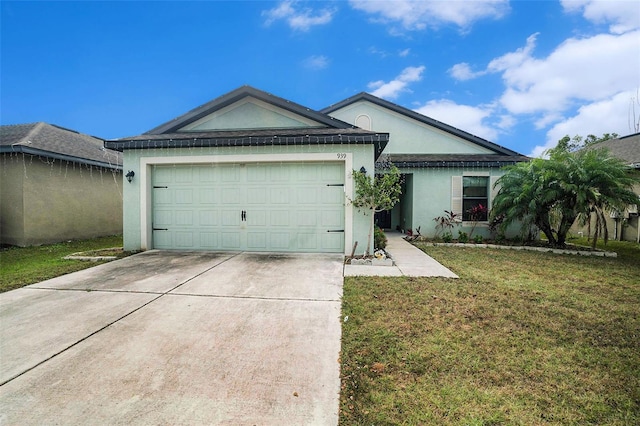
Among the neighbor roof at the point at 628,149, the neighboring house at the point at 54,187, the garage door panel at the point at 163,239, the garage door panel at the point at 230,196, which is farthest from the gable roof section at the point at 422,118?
the neighboring house at the point at 54,187

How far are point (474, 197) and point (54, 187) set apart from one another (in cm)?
1492

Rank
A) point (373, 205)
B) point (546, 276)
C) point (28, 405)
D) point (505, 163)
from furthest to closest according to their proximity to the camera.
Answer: point (505, 163), point (373, 205), point (546, 276), point (28, 405)

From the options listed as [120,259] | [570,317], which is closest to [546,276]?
[570,317]

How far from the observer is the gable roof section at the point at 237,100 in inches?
315

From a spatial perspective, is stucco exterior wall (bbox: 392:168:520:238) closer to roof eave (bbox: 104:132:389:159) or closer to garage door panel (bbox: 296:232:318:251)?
roof eave (bbox: 104:132:389:159)

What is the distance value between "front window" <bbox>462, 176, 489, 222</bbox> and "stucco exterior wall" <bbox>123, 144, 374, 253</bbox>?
5.62 meters

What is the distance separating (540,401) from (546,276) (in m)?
4.64

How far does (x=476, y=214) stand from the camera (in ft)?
35.3

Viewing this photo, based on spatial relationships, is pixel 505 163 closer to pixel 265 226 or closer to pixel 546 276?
pixel 546 276

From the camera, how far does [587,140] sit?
25.6 metres

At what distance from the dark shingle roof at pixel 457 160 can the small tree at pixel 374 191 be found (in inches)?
181

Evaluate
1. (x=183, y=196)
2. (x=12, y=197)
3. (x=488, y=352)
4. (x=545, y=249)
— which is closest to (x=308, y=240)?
(x=183, y=196)

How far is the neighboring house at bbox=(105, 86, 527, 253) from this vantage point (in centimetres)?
727

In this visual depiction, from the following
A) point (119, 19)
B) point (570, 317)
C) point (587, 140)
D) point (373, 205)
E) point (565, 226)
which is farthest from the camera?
point (587, 140)
